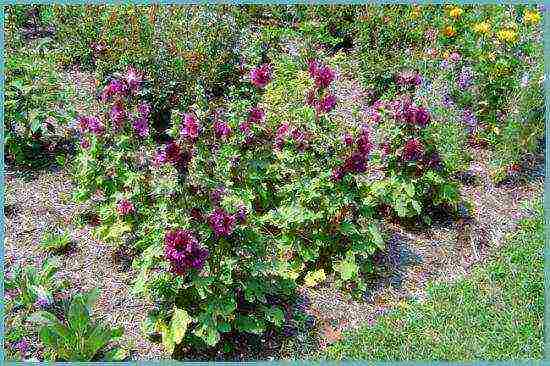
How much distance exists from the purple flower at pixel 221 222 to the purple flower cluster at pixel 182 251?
128 millimetres

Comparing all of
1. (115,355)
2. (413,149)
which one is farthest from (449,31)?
(115,355)

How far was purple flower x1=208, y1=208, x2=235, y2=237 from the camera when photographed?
389 centimetres

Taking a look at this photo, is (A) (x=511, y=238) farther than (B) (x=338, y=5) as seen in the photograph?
No

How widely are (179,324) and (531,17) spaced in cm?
506

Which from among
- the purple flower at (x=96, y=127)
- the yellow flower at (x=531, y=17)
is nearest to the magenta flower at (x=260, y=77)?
the purple flower at (x=96, y=127)

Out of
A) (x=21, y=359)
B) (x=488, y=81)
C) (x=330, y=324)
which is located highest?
(x=488, y=81)

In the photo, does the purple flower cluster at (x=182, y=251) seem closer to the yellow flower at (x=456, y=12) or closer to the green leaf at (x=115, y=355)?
the green leaf at (x=115, y=355)

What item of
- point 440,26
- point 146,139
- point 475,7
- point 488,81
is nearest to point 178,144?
point 146,139

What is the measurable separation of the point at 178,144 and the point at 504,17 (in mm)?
4534

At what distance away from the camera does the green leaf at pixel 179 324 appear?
4000 millimetres

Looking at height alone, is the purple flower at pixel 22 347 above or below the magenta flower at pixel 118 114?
below

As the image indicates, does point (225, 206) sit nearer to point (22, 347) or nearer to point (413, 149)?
point (22, 347)

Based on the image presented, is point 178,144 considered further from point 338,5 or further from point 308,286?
point 338,5

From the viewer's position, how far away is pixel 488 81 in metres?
6.51
